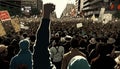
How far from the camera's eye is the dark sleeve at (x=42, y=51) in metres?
5.53

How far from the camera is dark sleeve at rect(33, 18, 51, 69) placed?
18.1 ft

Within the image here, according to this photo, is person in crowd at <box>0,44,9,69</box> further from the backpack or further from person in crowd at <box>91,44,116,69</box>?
the backpack

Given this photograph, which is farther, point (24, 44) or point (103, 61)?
point (103, 61)

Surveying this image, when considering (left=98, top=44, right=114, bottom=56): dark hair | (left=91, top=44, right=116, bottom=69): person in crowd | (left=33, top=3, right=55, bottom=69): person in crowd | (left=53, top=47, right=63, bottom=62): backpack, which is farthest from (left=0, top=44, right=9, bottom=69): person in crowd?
(left=53, top=47, right=63, bottom=62): backpack

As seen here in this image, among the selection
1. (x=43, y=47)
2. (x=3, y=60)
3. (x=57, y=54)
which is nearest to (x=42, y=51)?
(x=43, y=47)

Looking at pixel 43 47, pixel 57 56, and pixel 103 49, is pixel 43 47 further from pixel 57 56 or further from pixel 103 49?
pixel 57 56

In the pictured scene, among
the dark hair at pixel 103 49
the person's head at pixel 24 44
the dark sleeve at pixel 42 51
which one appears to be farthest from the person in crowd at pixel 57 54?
the dark sleeve at pixel 42 51

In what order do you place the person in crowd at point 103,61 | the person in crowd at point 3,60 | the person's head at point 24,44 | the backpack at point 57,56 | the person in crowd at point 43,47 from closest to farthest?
1. the person in crowd at point 43,47
2. the person's head at point 24,44
3. the person in crowd at point 3,60
4. the person in crowd at point 103,61
5. the backpack at point 57,56

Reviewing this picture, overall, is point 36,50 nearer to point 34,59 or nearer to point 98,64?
point 34,59

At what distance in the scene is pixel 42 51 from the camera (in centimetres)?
553

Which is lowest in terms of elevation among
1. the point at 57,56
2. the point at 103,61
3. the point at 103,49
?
the point at 57,56

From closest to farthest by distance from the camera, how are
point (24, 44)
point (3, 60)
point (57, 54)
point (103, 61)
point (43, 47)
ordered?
point (43, 47)
point (24, 44)
point (3, 60)
point (103, 61)
point (57, 54)

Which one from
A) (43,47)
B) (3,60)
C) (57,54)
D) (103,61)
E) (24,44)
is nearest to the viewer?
(43,47)

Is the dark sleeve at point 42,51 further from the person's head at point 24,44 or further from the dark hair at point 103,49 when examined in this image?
the dark hair at point 103,49
